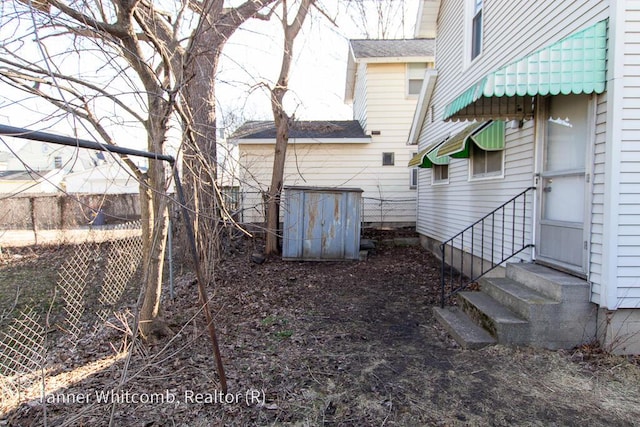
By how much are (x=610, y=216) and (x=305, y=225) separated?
19.5 ft

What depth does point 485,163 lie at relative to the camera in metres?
6.29

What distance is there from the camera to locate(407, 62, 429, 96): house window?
1216 centimetres

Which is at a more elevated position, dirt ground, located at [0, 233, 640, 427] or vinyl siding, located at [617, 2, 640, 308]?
vinyl siding, located at [617, 2, 640, 308]

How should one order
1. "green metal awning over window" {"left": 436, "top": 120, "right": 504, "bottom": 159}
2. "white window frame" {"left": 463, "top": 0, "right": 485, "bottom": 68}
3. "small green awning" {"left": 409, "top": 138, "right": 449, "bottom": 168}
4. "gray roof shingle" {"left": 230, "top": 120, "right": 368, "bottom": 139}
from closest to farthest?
"green metal awning over window" {"left": 436, "top": 120, "right": 504, "bottom": 159} → "white window frame" {"left": 463, "top": 0, "right": 485, "bottom": 68} → "small green awning" {"left": 409, "top": 138, "right": 449, "bottom": 168} → "gray roof shingle" {"left": 230, "top": 120, "right": 368, "bottom": 139}

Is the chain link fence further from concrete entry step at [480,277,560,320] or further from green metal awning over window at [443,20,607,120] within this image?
green metal awning over window at [443,20,607,120]

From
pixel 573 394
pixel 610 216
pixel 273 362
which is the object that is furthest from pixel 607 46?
pixel 273 362

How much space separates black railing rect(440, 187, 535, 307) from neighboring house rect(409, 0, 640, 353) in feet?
0.10

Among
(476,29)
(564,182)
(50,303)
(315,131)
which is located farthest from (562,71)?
(315,131)

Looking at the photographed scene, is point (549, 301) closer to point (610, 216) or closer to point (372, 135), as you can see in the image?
point (610, 216)

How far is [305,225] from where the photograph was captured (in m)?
8.44

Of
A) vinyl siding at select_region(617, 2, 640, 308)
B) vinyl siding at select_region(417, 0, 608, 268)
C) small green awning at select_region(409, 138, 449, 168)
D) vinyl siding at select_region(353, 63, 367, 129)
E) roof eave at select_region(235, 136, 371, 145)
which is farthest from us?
vinyl siding at select_region(353, 63, 367, 129)

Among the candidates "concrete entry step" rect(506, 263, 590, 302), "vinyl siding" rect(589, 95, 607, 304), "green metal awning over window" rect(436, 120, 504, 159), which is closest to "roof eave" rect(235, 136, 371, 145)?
"green metal awning over window" rect(436, 120, 504, 159)

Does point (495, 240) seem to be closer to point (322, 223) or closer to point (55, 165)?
point (322, 223)

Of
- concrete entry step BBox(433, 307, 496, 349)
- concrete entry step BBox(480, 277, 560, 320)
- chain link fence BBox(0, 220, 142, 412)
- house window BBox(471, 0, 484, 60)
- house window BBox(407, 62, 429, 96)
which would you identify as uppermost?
house window BBox(407, 62, 429, 96)
